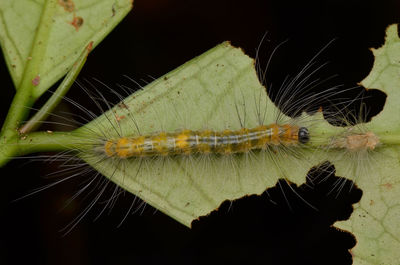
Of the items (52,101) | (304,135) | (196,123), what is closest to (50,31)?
(52,101)

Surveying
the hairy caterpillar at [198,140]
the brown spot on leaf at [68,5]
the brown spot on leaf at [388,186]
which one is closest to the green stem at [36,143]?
the hairy caterpillar at [198,140]

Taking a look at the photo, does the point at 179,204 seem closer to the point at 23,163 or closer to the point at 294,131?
the point at 294,131

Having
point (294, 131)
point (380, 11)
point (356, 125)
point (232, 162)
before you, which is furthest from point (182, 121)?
point (380, 11)

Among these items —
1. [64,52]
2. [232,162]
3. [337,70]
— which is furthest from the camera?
[337,70]

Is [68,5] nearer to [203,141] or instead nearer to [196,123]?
[196,123]

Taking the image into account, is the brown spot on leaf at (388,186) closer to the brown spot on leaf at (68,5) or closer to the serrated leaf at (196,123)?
the serrated leaf at (196,123)
